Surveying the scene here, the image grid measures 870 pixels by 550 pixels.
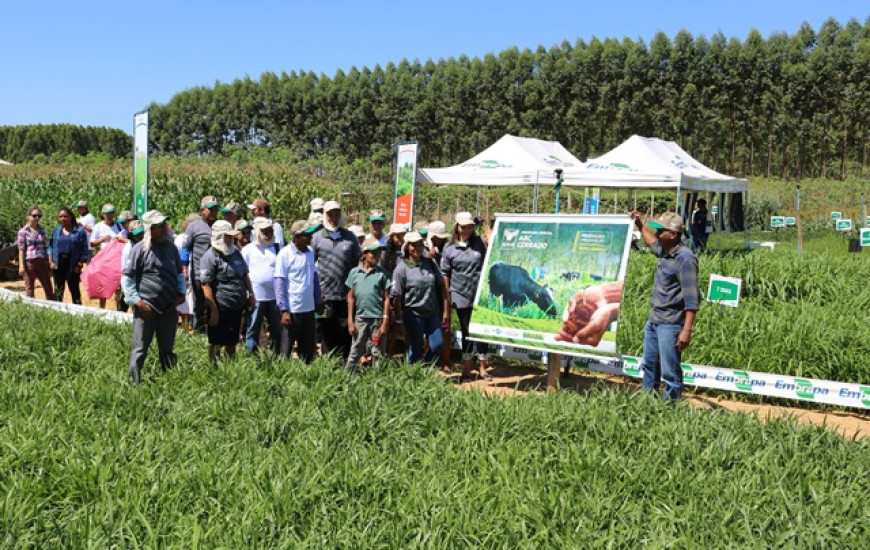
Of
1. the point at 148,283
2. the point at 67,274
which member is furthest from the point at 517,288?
the point at 67,274

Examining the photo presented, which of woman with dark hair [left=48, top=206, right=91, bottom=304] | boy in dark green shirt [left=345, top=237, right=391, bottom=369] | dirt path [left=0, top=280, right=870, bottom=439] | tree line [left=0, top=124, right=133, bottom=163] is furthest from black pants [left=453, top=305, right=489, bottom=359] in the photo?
tree line [left=0, top=124, right=133, bottom=163]

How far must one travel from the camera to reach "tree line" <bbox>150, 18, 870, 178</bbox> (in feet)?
182

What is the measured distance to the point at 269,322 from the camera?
328 inches

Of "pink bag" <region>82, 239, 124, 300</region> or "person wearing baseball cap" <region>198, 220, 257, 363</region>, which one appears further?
"pink bag" <region>82, 239, 124, 300</region>

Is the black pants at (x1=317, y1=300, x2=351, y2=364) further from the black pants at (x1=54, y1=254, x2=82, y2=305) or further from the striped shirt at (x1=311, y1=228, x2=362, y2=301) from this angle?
the black pants at (x1=54, y1=254, x2=82, y2=305)

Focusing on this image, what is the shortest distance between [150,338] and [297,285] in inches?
57.4

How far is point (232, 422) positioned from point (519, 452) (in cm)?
200

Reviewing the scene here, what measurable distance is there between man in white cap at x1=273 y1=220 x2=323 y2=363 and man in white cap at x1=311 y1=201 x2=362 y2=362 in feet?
1.06

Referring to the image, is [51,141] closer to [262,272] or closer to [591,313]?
[262,272]

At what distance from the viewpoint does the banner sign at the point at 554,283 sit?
6.77m

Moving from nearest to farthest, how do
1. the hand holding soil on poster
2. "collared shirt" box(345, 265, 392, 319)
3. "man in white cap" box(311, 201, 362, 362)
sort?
the hand holding soil on poster → "collared shirt" box(345, 265, 392, 319) → "man in white cap" box(311, 201, 362, 362)

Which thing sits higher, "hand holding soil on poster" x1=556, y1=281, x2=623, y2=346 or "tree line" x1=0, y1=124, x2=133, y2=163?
"tree line" x1=0, y1=124, x2=133, y2=163

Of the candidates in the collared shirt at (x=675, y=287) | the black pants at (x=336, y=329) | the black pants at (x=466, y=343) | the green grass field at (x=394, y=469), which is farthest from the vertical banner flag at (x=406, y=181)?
the green grass field at (x=394, y=469)

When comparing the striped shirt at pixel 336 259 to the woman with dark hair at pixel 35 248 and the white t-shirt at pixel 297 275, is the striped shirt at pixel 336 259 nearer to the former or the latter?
the white t-shirt at pixel 297 275
